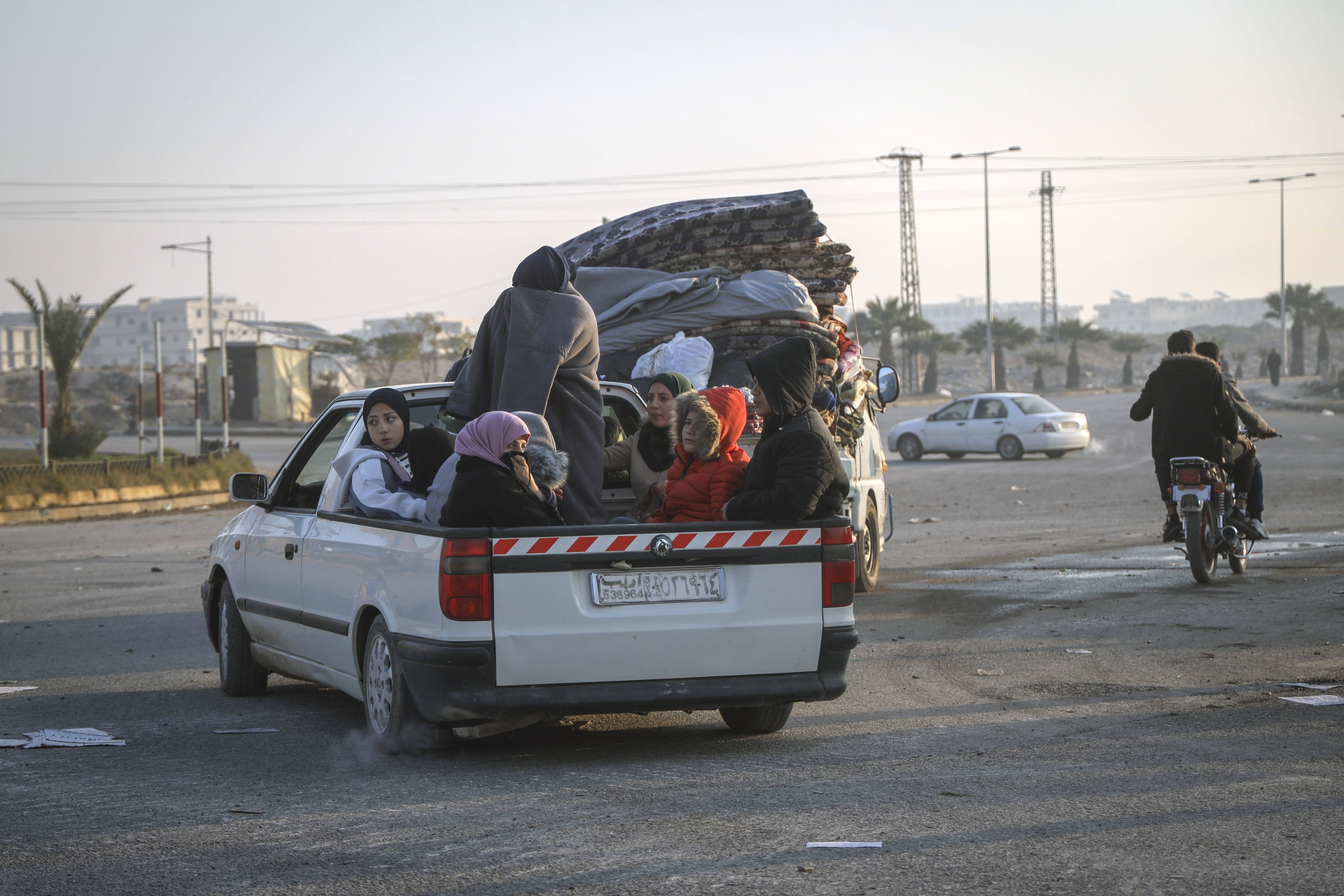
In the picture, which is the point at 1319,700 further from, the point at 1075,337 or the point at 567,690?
the point at 1075,337

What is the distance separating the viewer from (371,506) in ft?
20.3

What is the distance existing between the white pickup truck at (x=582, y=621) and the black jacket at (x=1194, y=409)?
20.0ft

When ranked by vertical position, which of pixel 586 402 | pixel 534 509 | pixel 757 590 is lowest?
pixel 757 590

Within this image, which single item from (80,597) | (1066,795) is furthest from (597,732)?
(80,597)

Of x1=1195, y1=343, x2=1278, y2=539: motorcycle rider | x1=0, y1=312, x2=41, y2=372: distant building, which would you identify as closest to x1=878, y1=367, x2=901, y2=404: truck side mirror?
x1=1195, y1=343, x2=1278, y2=539: motorcycle rider

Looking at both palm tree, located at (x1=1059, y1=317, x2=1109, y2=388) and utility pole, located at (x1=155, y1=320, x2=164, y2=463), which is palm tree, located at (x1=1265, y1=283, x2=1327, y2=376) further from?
utility pole, located at (x1=155, y1=320, x2=164, y2=463)

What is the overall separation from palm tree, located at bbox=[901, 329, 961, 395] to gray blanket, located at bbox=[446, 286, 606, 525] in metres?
75.5

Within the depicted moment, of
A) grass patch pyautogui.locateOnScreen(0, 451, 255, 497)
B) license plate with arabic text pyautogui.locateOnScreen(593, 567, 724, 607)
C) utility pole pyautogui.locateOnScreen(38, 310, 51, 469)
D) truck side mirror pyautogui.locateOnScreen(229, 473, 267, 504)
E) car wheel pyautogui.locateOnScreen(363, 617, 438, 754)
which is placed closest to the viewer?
license plate with arabic text pyautogui.locateOnScreen(593, 567, 724, 607)

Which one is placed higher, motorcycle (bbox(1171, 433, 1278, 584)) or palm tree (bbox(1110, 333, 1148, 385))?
palm tree (bbox(1110, 333, 1148, 385))

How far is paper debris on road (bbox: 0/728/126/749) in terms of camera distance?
19.9 feet

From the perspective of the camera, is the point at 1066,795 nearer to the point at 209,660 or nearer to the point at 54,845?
the point at 54,845

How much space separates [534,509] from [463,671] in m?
0.76

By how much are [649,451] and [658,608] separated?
2.11 m

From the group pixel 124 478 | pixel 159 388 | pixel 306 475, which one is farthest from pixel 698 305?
pixel 159 388
